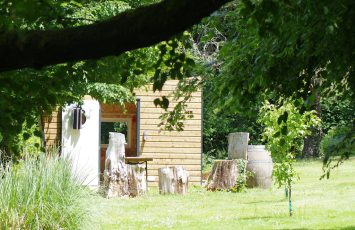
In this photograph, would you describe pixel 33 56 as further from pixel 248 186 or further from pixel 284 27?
pixel 248 186

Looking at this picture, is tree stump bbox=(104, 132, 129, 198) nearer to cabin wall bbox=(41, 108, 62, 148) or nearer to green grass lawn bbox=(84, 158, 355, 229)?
green grass lawn bbox=(84, 158, 355, 229)

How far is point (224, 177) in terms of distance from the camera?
18.1 metres

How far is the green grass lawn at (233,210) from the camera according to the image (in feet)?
37.1

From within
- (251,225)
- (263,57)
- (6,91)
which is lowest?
(251,225)

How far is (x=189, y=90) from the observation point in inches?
262

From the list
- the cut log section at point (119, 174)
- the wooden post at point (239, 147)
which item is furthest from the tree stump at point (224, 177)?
the cut log section at point (119, 174)

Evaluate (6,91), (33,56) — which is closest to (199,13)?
(33,56)

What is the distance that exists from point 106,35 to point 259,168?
16.8 m

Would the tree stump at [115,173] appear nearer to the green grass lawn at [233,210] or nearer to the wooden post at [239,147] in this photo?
the green grass lawn at [233,210]

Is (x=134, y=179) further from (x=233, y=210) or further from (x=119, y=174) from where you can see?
(x=233, y=210)

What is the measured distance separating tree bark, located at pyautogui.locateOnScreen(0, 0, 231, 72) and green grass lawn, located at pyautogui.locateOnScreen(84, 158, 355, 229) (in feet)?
20.1

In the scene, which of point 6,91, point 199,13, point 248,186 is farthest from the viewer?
point 248,186

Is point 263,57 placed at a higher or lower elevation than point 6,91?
higher

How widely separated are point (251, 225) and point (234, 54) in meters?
5.34
